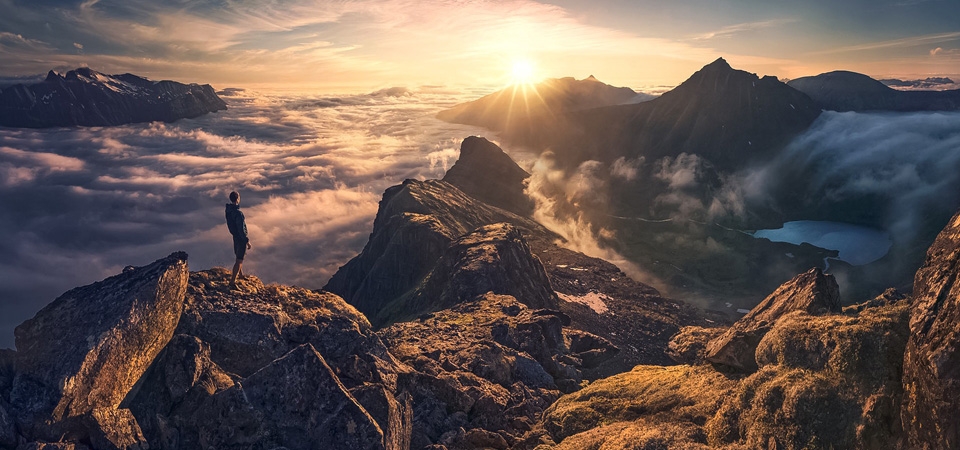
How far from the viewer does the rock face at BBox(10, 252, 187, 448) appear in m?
21.9

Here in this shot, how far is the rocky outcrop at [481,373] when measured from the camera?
3181 centimetres

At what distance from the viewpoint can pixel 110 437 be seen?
21.7 metres

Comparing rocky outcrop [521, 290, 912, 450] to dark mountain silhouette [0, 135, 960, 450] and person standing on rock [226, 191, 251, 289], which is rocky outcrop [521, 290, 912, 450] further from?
person standing on rock [226, 191, 251, 289]

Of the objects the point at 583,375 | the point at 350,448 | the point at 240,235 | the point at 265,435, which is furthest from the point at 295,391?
the point at 583,375

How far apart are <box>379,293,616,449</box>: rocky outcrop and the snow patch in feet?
228

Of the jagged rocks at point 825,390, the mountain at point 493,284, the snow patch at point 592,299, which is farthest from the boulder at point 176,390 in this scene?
the snow patch at point 592,299

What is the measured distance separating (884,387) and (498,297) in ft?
225

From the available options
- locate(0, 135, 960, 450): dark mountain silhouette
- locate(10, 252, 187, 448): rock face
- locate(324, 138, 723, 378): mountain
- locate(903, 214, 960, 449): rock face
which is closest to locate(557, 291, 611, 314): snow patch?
locate(324, 138, 723, 378): mountain

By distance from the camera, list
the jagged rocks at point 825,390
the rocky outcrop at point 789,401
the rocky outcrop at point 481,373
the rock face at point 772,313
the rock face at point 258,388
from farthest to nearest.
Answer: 1. the rocky outcrop at point 481,373
2. the rock face at point 772,313
3. the rock face at point 258,388
4. the rocky outcrop at point 789,401
5. the jagged rocks at point 825,390

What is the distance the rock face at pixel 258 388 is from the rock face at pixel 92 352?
1.18m

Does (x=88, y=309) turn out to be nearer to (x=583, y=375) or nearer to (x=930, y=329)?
(x=930, y=329)

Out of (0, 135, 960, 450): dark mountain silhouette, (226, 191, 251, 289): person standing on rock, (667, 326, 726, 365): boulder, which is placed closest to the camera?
(0, 135, 960, 450): dark mountain silhouette

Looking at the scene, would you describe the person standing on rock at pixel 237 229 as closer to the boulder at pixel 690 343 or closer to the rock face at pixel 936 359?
the boulder at pixel 690 343

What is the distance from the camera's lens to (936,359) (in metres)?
17.5
